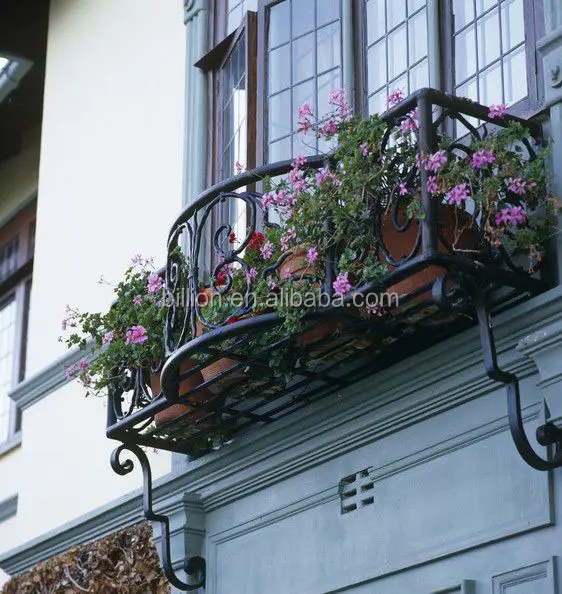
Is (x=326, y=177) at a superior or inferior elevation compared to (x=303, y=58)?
inferior

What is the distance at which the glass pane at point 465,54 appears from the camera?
24.4 feet

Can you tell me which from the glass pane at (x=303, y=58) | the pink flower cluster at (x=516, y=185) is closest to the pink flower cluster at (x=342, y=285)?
the pink flower cluster at (x=516, y=185)

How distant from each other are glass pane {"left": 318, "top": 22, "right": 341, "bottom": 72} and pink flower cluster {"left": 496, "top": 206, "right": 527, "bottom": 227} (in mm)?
2198

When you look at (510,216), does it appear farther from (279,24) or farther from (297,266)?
(279,24)

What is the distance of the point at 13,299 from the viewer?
1309 cm

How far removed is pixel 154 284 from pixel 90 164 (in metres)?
3.23

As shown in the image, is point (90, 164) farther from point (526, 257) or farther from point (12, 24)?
point (526, 257)

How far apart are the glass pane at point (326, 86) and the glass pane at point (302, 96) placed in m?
0.05

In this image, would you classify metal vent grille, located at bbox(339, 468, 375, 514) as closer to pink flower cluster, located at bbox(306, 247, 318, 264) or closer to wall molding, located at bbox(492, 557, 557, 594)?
wall molding, located at bbox(492, 557, 557, 594)

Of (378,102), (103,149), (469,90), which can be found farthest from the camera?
(103,149)

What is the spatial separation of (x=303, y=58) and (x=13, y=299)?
5462mm

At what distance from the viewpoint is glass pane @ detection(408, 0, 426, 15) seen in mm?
7812

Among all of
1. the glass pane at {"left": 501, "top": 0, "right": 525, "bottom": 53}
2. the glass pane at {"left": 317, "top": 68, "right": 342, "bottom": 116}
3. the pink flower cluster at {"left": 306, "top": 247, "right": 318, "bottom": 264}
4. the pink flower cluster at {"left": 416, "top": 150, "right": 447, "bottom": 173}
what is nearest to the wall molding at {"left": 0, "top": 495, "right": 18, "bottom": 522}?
the glass pane at {"left": 317, "top": 68, "right": 342, "bottom": 116}

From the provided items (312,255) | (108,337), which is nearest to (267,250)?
(312,255)
